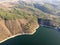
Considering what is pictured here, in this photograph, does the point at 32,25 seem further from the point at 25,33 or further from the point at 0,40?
the point at 0,40

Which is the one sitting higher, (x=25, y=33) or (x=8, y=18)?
(x=8, y=18)

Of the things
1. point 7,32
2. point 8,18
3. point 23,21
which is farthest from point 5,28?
point 23,21

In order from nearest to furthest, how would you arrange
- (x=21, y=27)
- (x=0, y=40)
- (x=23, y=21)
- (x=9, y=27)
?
(x=0, y=40)
(x=9, y=27)
(x=21, y=27)
(x=23, y=21)

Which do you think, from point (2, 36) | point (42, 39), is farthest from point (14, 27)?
point (42, 39)

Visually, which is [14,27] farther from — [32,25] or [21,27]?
[32,25]

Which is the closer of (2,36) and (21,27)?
(2,36)

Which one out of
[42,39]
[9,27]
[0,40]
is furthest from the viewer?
[9,27]
